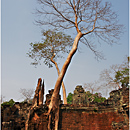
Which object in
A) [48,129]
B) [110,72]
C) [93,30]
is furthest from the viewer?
[110,72]

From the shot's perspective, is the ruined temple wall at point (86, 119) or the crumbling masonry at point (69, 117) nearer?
the crumbling masonry at point (69, 117)

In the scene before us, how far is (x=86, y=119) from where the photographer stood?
29.1ft

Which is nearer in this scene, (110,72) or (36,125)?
(36,125)

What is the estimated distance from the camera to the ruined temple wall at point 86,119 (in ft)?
28.0

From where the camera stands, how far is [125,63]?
2038 cm

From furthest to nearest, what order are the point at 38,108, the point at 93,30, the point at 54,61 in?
1. the point at 54,61
2. the point at 93,30
3. the point at 38,108

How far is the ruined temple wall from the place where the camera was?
28.0ft

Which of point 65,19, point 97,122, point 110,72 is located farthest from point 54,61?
point 110,72

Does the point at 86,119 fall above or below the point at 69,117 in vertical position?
below

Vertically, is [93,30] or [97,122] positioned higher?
[93,30]

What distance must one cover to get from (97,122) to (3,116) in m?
5.73

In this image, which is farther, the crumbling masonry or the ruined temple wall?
the ruined temple wall

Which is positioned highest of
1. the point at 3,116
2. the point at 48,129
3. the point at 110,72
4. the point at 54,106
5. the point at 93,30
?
the point at 93,30

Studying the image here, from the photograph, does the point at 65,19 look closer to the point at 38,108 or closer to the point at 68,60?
the point at 68,60
